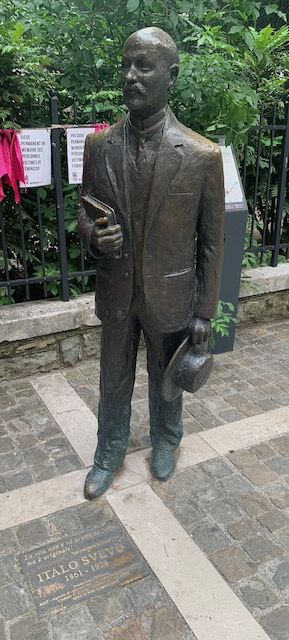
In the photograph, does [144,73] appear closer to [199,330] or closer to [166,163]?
[166,163]

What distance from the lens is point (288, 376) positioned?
4559 millimetres

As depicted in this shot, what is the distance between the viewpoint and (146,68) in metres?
2.11

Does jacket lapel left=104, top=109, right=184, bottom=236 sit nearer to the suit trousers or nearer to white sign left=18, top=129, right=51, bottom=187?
the suit trousers

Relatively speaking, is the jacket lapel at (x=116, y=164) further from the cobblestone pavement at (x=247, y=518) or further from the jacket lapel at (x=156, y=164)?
the cobblestone pavement at (x=247, y=518)

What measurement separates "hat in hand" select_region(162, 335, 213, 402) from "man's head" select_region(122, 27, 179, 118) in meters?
1.17

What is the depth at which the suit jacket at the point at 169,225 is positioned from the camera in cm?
229

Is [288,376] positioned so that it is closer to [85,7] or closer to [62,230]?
[62,230]

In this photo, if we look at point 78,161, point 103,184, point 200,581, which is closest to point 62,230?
point 78,161

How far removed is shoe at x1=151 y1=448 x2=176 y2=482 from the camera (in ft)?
10.3

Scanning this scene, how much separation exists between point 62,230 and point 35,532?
2.63 meters

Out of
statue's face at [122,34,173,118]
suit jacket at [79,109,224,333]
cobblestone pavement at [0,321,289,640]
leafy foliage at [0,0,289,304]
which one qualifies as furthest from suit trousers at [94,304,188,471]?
leafy foliage at [0,0,289,304]

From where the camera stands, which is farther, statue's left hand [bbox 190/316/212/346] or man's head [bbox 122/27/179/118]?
statue's left hand [bbox 190/316/212/346]

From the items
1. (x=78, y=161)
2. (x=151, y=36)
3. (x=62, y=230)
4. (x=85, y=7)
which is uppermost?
(x=85, y=7)

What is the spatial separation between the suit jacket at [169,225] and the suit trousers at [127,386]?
0.12m
